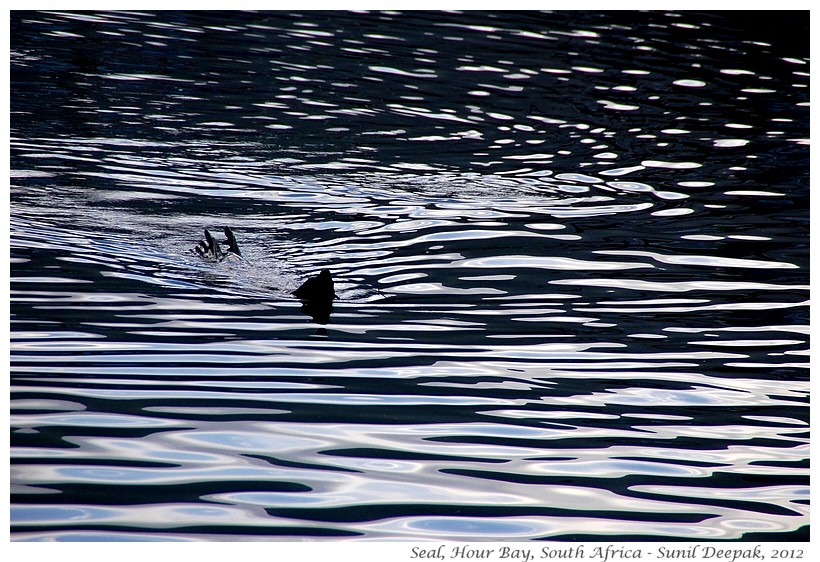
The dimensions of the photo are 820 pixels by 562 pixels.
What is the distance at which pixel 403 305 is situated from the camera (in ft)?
32.1

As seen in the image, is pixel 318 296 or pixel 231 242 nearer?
pixel 318 296

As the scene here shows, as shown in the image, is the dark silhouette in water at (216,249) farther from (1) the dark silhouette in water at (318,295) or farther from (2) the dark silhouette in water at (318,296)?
(1) the dark silhouette in water at (318,295)

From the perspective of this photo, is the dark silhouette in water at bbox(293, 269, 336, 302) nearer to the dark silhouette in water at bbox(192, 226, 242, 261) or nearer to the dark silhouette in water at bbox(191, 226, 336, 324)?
the dark silhouette in water at bbox(191, 226, 336, 324)

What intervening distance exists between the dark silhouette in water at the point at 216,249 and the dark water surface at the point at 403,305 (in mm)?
188

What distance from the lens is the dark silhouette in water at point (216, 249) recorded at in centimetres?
1082

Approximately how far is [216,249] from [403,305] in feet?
7.63

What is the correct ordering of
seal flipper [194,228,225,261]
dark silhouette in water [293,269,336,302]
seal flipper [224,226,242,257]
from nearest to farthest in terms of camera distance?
1. dark silhouette in water [293,269,336,302]
2. seal flipper [194,228,225,261]
3. seal flipper [224,226,242,257]

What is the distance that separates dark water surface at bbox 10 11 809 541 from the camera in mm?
6238

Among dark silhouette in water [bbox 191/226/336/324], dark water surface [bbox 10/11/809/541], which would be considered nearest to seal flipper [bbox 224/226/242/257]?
A: dark water surface [bbox 10/11/809/541]

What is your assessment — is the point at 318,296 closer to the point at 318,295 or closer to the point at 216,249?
the point at 318,295

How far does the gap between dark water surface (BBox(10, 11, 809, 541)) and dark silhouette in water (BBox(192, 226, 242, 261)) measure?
7.4 inches

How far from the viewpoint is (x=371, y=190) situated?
14547 millimetres

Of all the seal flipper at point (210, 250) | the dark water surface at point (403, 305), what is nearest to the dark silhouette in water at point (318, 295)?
the dark water surface at point (403, 305)

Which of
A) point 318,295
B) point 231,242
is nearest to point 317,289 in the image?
point 318,295
